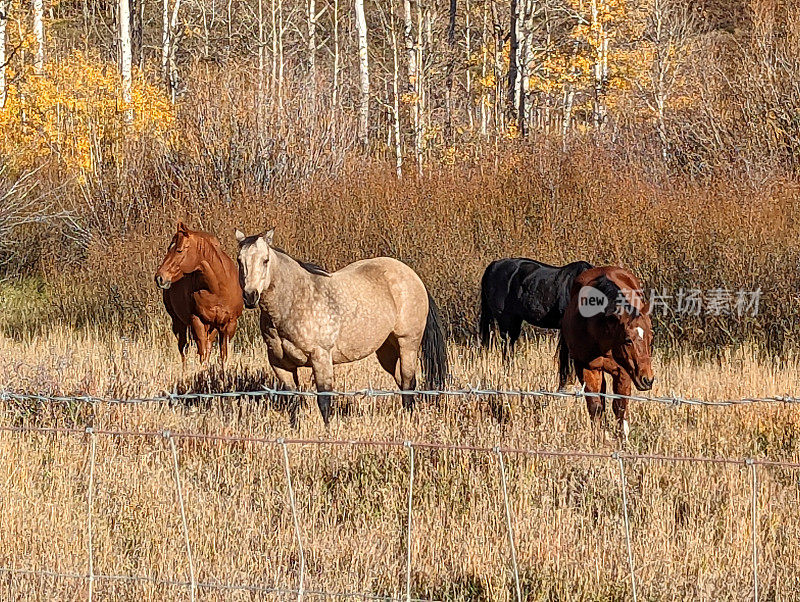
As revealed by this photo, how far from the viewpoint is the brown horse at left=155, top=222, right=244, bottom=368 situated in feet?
31.6

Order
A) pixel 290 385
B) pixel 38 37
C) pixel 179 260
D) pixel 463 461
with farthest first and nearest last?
1. pixel 38 37
2. pixel 179 260
3. pixel 290 385
4. pixel 463 461

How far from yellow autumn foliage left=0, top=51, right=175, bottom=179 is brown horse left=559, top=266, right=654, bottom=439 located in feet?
38.2

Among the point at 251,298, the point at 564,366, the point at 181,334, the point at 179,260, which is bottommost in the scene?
the point at 181,334

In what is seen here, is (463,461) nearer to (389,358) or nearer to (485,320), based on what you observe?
(389,358)

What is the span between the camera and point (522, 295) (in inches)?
397

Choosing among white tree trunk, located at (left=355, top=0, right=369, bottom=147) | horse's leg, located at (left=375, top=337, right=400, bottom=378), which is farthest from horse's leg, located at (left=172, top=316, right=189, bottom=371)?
white tree trunk, located at (left=355, top=0, right=369, bottom=147)

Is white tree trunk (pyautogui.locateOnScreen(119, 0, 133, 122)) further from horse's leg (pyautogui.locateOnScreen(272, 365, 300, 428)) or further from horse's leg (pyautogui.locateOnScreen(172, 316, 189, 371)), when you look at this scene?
horse's leg (pyautogui.locateOnScreen(272, 365, 300, 428))

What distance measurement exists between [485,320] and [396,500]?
4783mm

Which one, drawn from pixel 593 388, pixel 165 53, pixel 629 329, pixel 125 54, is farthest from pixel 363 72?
pixel 629 329

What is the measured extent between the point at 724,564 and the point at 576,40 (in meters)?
31.6

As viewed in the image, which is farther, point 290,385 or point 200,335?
point 200,335

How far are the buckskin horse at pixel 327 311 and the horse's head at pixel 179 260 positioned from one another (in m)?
1.55

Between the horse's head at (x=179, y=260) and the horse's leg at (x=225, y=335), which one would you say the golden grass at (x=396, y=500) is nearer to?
the horse's head at (x=179, y=260)

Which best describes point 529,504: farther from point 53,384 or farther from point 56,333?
point 56,333
